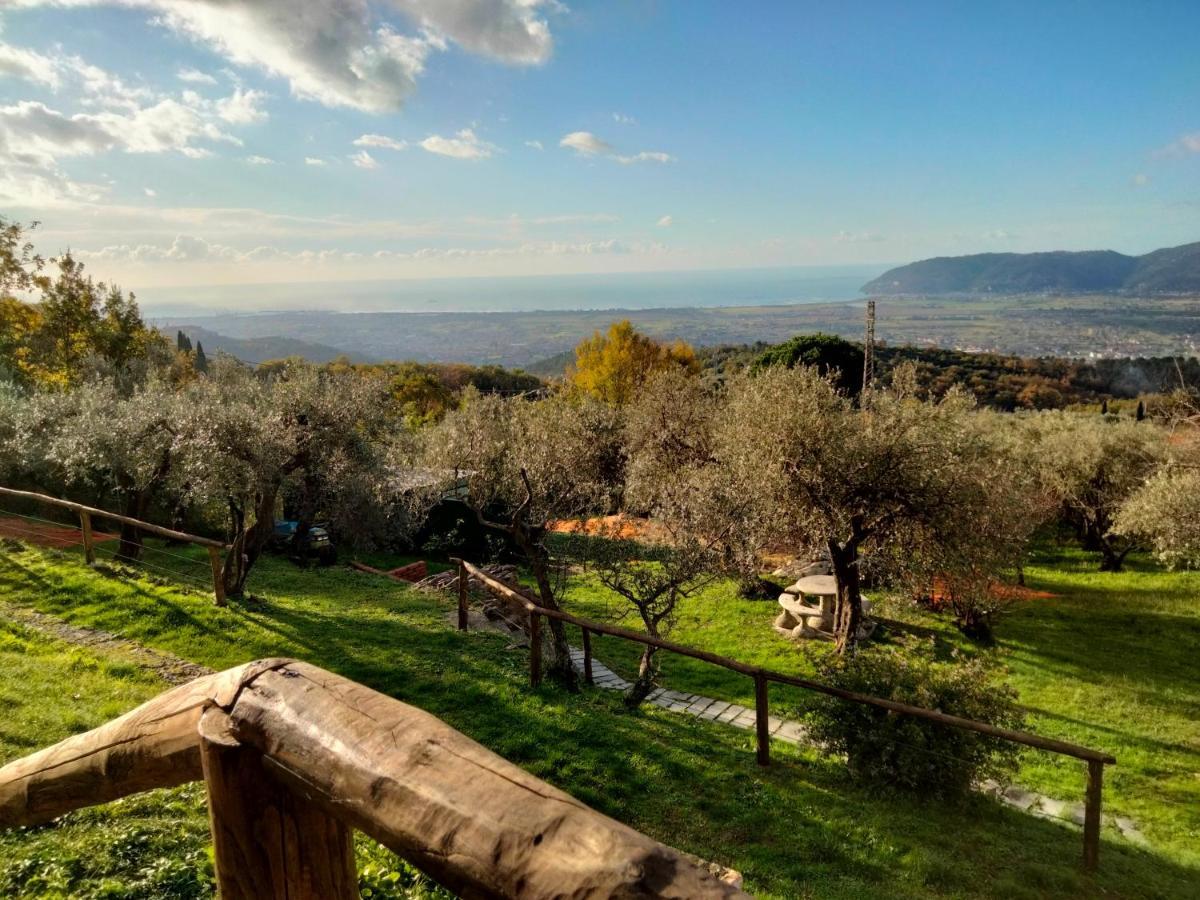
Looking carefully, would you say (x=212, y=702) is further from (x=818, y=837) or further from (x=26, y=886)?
(x=818, y=837)

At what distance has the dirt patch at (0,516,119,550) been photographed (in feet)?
48.6

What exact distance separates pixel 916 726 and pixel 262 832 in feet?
25.5

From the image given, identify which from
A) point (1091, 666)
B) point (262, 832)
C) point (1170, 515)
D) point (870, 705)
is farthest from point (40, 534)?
point (1170, 515)

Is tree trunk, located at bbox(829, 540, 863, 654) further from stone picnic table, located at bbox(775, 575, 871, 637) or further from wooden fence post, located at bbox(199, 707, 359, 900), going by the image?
wooden fence post, located at bbox(199, 707, 359, 900)

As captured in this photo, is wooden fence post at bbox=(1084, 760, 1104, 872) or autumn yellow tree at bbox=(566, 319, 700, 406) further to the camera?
autumn yellow tree at bbox=(566, 319, 700, 406)

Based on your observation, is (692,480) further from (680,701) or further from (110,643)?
(110,643)

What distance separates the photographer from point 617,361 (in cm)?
4997

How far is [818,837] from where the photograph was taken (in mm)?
6535

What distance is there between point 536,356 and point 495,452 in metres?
171

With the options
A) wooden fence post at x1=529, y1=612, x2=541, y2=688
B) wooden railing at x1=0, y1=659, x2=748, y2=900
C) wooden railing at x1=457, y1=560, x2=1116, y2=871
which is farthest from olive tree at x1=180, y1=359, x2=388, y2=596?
wooden railing at x1=0, y1=659, x2=748, y2=900

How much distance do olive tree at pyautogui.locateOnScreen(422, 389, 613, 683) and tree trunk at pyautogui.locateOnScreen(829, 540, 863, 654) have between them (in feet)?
19.1

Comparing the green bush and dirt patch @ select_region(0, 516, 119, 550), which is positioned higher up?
dirt patch @ select_region(0, 516, 119, 550)

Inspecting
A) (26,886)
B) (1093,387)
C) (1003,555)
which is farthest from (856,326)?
(26,886)

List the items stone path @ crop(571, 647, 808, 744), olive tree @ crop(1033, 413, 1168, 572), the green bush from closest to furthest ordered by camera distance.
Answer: the green bush
stone path @ crop(571, 647, 808, 744)
olive tree @ crop(1033, 413, 1168, 572)
